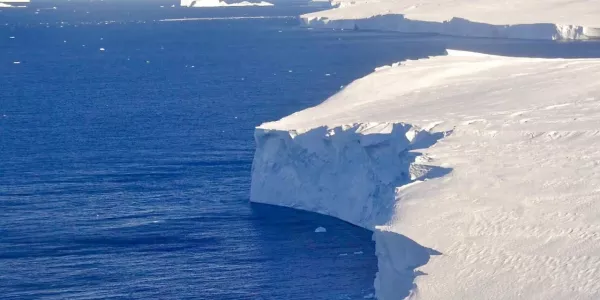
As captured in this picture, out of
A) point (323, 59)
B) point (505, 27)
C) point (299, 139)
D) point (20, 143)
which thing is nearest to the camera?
point (299, 139)

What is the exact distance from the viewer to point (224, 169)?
1137 inches

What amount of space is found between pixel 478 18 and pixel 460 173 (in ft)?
178

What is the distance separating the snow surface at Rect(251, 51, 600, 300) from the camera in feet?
49.0

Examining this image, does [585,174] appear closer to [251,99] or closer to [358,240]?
[358,240]

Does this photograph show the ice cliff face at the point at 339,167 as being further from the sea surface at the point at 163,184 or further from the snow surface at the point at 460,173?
the sea surface at the point at 163,184

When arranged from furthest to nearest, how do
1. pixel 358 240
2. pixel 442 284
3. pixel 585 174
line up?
pixel 358 240
pixel 585 174
pixel 442 284

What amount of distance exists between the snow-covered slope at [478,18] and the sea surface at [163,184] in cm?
240

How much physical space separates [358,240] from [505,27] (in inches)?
1878

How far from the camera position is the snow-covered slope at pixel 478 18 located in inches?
2544

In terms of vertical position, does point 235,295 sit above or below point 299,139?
below

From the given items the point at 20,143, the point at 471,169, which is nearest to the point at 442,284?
the point at 471,169

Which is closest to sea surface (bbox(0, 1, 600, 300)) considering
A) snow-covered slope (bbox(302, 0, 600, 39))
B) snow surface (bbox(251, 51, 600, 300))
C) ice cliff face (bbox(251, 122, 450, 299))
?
ice cliff face (bbox(251, 122, 450, 299))

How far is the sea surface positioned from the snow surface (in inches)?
46.4

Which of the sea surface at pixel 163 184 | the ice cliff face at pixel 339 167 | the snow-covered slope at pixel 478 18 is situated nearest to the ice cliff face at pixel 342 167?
the ice cliff face at pixel 339 167
